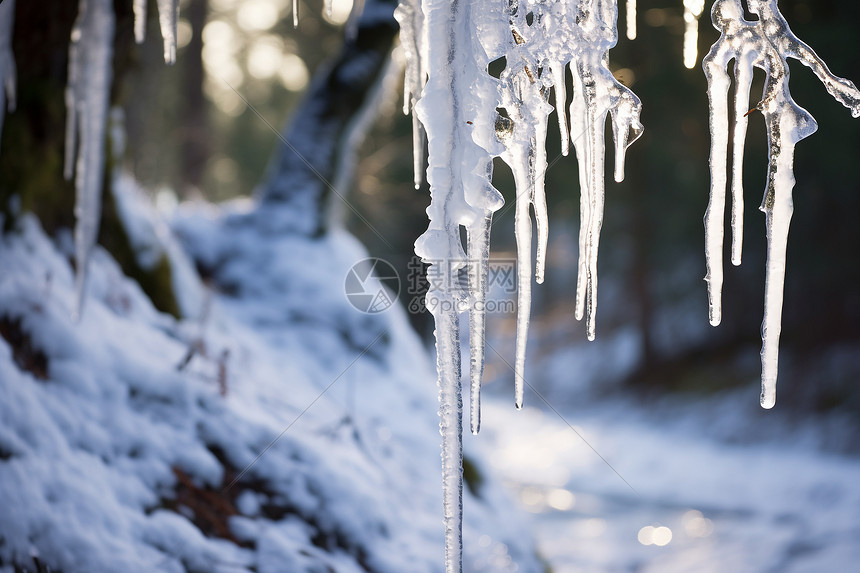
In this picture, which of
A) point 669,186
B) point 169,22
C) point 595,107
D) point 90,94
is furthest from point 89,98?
point 669,186

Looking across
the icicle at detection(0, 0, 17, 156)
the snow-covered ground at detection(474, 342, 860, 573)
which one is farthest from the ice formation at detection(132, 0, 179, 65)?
the snow-covered ground at detection(474, 342, 860, 573)

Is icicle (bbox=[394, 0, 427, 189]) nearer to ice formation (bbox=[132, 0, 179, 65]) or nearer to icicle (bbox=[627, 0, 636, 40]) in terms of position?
icicle (bbox=[627, 0, 636, 40])

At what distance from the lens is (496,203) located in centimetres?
173

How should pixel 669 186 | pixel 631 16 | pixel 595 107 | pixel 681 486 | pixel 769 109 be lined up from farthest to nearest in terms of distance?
pixel 669 186
pixel 681 486
pixel 631 16
pixel 595 107
pixel 769 109

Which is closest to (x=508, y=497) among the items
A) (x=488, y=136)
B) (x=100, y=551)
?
(x=100, y=551)

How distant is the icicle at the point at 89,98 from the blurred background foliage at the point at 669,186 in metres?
3.16

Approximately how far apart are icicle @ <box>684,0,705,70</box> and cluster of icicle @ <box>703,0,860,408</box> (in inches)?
4.4

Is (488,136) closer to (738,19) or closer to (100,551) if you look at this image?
(738,19)

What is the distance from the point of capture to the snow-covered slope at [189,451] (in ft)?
6.79

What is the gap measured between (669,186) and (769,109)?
9.62m

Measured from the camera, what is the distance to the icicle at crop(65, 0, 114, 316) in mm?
2426

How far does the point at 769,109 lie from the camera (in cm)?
172

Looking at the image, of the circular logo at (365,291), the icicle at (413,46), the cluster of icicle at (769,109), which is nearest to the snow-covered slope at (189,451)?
the circular logo at (365,291)

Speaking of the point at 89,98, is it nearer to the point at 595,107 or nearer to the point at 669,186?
the point at 595,107
